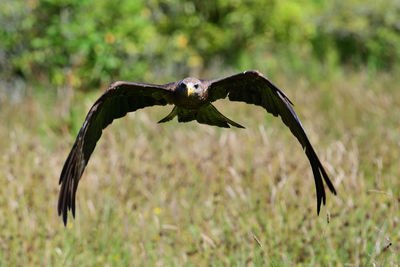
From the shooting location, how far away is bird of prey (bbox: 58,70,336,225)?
2404mm

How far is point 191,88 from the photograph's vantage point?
105 inches

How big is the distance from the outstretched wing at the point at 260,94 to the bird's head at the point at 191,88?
8 cm

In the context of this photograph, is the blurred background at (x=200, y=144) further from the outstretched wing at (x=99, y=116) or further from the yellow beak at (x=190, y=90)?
the yellow beak at (x=190, y=90)

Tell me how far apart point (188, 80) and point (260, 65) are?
19.6 feet

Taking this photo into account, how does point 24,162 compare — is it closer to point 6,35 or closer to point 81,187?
→ point 81,187

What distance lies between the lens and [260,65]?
8.53 metres

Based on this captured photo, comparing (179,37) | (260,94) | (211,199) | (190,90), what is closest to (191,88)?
(190,90)

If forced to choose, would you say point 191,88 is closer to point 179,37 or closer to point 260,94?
point 260,94

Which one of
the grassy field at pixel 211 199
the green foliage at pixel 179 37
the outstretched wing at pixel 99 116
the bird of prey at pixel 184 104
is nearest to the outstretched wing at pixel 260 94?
the bird of prey at pixel 184 104

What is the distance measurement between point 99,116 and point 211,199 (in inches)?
47.4

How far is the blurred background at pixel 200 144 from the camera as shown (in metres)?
3.24

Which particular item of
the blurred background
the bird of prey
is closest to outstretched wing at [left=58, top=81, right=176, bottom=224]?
the bird of prey

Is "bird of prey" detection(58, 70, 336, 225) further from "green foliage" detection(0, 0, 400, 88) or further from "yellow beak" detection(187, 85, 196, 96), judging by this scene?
"green foliage" detection(0, 0, 400, 88)

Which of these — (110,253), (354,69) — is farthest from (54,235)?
(354,69)
